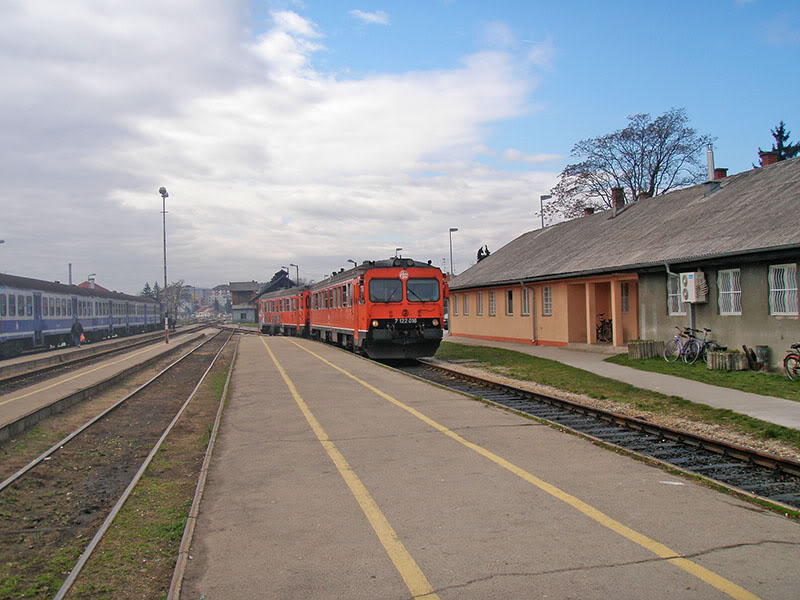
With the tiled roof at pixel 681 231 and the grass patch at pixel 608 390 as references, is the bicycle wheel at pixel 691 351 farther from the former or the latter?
the tiled roof at pixel 681 231

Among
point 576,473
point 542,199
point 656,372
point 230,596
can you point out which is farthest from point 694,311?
point 542,199

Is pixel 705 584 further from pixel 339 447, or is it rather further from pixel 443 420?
pixel 443 420

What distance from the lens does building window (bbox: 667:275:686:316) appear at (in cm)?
Answer: 1823

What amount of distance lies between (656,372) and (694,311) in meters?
→ 2.67

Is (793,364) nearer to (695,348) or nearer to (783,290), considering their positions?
(783,290)

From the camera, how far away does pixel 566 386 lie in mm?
14477

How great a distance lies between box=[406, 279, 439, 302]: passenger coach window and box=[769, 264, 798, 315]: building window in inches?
365

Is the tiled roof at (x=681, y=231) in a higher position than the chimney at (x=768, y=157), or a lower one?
lower

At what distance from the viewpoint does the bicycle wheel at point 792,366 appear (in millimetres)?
13461

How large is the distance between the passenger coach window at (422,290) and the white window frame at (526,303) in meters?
7.11

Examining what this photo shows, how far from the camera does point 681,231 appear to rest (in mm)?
19938

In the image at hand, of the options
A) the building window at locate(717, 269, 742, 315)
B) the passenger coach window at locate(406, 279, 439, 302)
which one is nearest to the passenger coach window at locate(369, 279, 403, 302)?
the passenger coach window at locate(406, 279, 439, 302)

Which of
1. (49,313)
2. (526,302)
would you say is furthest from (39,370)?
(526,302)

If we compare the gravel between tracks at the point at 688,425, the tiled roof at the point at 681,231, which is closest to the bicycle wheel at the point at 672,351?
the tiled roof at the point at 681,231
